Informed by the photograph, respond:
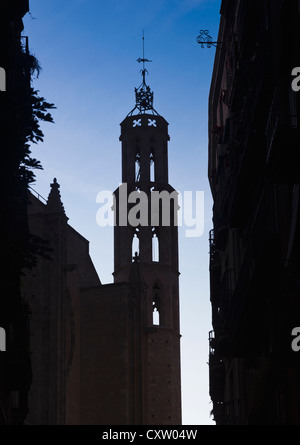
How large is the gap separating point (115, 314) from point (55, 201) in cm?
585

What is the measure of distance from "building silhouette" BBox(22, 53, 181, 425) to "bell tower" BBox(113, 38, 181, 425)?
5 centimetres

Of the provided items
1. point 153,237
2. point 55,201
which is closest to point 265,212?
point 55,201

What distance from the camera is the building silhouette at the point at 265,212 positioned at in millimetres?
13133

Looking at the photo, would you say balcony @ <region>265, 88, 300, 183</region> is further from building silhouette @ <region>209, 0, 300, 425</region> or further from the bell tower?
the bell tower

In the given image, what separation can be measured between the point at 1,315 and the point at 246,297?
344 centimetres

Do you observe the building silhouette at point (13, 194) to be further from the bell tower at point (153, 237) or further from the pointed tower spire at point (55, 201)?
the bell tower at point (153, 237)

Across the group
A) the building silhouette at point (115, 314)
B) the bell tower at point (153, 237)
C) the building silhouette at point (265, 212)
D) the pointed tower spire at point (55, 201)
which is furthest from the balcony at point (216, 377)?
the bell tower at point (153, 237)

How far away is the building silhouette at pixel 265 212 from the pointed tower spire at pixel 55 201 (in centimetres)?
1733

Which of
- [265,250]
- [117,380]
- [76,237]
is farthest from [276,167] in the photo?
[76,237]

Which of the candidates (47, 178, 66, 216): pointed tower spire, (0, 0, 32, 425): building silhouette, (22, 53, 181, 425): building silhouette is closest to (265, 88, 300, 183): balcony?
(0, 0, 32, 425): building silhouette

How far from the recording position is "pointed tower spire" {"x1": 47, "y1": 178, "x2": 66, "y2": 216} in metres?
41.2

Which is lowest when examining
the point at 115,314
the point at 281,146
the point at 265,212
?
the point at 281,146

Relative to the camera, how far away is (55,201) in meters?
41.8

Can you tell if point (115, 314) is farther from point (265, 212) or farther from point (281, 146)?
point (281, 146)
